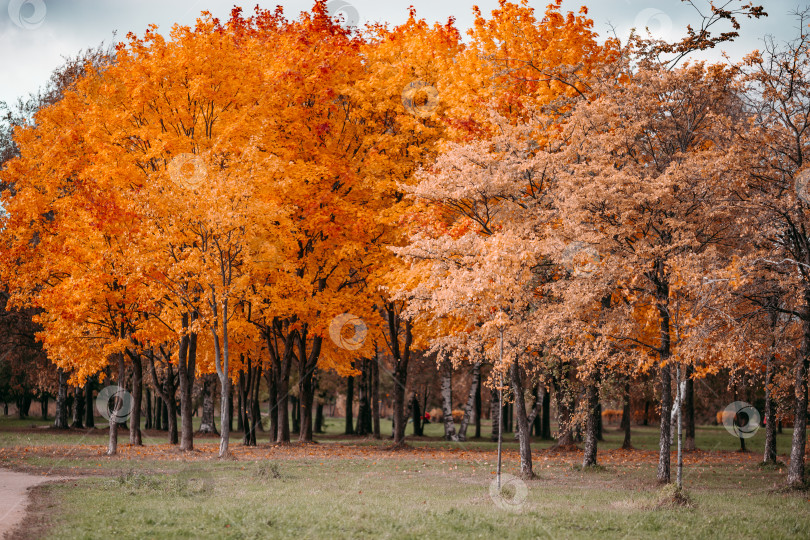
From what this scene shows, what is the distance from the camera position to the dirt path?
10.4 m

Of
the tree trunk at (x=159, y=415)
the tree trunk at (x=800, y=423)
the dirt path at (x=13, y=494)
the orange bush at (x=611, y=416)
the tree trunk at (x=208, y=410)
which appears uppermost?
the tree trunk at (x=800, y=423)

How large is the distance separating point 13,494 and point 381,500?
22.7 feet

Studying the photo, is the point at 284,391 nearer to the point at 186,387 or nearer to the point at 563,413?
the point at 186,387

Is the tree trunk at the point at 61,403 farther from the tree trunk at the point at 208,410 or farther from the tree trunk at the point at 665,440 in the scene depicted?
the tree trunk at the point at 665,440

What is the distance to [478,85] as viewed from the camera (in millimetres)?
22797

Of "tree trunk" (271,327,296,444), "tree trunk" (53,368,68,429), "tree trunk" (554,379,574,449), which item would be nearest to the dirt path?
"tree trunk" (271,327,296,444)

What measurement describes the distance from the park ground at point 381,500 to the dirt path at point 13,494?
0.24 metres

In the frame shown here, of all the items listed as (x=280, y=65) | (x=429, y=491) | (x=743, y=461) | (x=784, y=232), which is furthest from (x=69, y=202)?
(x=743, y=461)

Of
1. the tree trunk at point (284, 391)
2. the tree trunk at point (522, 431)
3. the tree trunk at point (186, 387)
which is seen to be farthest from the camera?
the tree trunk at point (284, 391)

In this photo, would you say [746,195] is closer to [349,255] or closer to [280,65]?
[349,255]

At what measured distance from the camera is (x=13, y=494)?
13312mm

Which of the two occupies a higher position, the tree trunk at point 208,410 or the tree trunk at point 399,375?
the tree trunk at point 399,375

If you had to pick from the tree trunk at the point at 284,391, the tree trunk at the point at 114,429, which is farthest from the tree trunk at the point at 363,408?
the tree trunk at the point at 114,429

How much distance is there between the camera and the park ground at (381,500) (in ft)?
33.6
